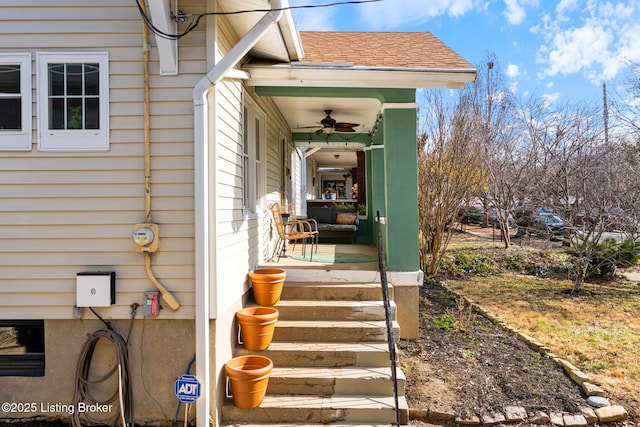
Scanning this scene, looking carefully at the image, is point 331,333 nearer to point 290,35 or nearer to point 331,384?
point 331,384

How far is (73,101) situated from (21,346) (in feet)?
6.99

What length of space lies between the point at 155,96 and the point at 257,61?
150 centimetres

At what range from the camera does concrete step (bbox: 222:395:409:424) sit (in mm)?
3359

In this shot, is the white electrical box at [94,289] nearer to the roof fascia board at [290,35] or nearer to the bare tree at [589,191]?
the roof fascia board at [290,35]

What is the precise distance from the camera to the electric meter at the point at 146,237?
320 cm

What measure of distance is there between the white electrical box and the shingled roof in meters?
3.04

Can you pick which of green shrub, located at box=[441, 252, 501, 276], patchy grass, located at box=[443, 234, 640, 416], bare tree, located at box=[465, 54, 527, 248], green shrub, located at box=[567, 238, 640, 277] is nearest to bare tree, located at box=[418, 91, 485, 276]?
green shrub, located at box=[441, 252, 501, 276]

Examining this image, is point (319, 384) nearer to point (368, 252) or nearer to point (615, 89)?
point (368, 252)

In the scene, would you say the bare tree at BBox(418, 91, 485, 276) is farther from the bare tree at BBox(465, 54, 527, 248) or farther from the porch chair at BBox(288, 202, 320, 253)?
the porch chair at BBox(288, 202, 320, 253)

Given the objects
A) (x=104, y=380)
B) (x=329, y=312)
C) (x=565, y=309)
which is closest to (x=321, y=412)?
(x=329, y=312)

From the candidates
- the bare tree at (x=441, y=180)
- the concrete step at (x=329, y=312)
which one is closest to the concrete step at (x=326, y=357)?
the concrete step at (x=329, y=312)

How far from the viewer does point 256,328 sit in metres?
3.77

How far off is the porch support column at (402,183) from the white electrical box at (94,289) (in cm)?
304

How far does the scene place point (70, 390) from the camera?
3.31 m
